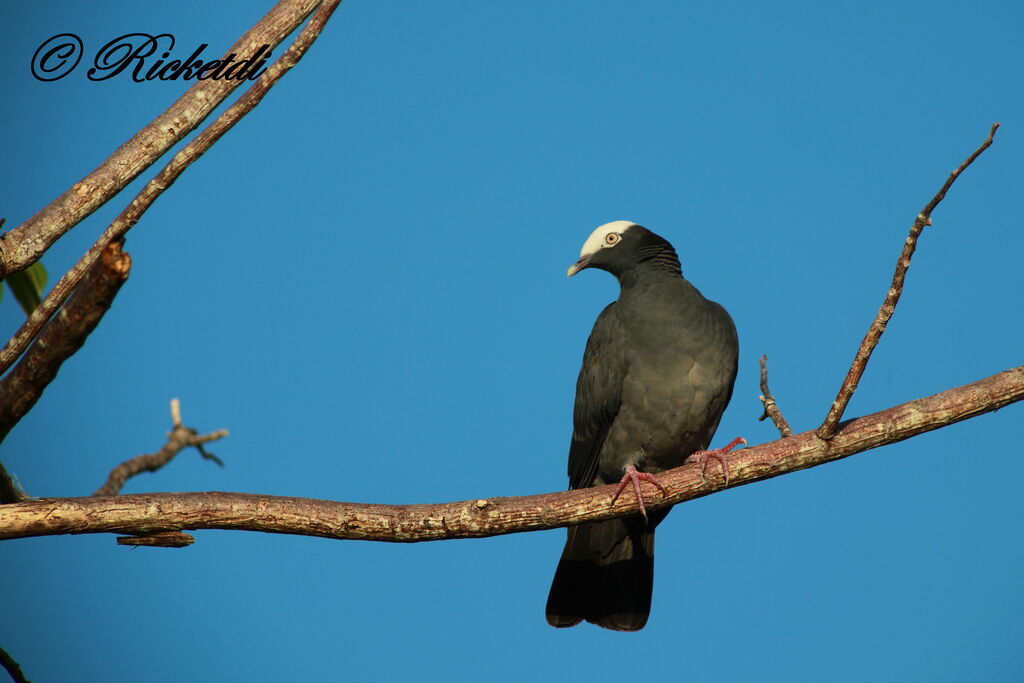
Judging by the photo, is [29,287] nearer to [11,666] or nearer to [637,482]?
[11,666]

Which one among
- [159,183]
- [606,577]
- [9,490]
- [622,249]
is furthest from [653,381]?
[9,490]

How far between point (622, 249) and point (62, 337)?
3.51m

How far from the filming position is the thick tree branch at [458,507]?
336 centimetres

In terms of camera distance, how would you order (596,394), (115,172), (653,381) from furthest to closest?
(596,394) → (653,381) → (115,172)

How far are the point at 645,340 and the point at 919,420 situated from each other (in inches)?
57.8

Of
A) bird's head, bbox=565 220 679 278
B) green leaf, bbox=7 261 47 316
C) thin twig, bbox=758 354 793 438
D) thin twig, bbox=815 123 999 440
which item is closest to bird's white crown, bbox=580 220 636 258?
bird's head, bbox=565 220 679 278

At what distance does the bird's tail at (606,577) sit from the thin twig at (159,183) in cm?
292

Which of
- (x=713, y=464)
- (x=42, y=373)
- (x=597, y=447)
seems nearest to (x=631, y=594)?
(x=597, y=447)

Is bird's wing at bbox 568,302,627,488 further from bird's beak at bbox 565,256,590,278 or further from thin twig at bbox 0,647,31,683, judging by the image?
thin twig at bbox 0,647,31,683

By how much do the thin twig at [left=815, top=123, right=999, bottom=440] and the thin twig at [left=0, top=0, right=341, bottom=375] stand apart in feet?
7.63

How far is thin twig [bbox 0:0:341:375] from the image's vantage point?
9.88 ft

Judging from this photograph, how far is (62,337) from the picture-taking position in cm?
246

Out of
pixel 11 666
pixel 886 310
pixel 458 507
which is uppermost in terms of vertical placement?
pixel 886 310

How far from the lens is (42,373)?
261 centimetres
